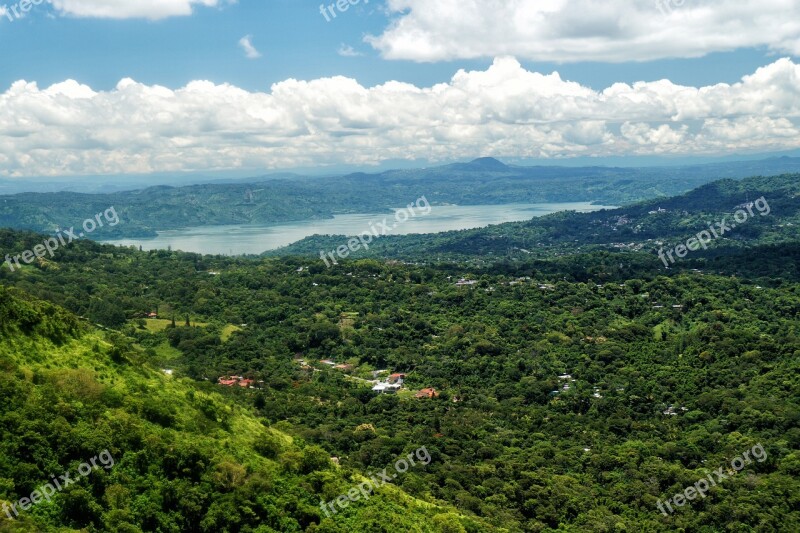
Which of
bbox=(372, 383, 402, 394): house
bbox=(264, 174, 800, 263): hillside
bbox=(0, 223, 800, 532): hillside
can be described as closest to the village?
bbox=(372, 383, 402, 394): house

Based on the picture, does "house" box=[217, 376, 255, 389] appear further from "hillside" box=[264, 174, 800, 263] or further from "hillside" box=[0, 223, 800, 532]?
"hillside" box=[264, 174, 800, 263]

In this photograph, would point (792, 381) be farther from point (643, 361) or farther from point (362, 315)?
point (362, 315)

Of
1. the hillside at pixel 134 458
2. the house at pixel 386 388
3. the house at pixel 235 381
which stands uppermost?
the hillside at pixel 134 458

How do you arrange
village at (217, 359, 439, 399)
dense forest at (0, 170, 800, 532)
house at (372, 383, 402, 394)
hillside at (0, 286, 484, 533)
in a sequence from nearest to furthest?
hillside at (0, 286, 484, 533) → dense forest at (0, 170, 800, 532) → village at (217, 359, 439, 399) → house at (372, 383, 402, 394)

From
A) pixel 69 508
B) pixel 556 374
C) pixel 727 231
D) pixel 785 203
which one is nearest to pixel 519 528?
pixel 69 508

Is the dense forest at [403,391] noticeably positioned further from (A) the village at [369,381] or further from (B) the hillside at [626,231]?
(B) the hillside at [626,231]

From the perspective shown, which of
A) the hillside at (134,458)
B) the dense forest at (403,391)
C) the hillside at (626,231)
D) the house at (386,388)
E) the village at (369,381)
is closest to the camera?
the hillside at (134,458)

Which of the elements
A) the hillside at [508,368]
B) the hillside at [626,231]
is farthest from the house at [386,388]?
the hillside at [626,231]
